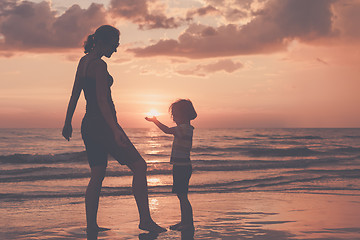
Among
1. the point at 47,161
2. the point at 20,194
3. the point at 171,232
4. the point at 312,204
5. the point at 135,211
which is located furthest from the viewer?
the point at 47,161

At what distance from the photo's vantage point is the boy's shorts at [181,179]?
4.65 meters

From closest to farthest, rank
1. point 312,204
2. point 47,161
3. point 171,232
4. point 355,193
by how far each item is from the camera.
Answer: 1. point 171,232
2. point 312,204
3. point 355,193
4. point 47,161

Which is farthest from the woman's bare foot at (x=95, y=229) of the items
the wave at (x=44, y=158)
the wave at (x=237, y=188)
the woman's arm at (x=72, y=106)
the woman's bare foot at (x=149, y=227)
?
the wave at (x=44, y=158)

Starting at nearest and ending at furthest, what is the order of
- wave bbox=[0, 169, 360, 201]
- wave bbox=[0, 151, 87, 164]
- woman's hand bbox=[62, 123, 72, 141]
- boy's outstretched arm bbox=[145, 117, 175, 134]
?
woman's hand bbox=[62, 123, 72, 141]
boy's outstretched arm bbox=[145, 117, 175, 134]
wave bbox=[0, 169, 360, 201]
wave bbox=[0, 151, 87, 164]

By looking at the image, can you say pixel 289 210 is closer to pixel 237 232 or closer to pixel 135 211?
pixel 237 232

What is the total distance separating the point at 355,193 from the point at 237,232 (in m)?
4.52

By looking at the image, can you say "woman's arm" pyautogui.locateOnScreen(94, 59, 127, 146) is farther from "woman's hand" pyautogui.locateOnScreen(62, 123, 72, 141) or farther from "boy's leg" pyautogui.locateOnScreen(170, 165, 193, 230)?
"boy's leg" pyautogui.locateOnScreen(170, 165, 193, 230)

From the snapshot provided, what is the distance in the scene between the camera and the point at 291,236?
4344mm

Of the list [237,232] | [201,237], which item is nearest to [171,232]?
[201,237]

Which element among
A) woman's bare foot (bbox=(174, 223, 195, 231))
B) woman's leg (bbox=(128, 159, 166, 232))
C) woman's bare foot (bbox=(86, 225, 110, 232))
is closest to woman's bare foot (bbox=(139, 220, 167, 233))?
woman's leg (bbox=(128, 159, 166, 232))

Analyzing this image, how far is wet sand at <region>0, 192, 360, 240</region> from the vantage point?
4477 millimetres

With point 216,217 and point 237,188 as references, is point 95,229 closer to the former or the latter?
point 216,217

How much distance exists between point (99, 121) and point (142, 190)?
2.72ft

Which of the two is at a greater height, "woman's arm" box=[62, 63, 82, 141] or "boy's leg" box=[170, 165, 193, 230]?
"woman's arm" box=[62, 63, 82, 141]
